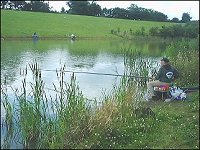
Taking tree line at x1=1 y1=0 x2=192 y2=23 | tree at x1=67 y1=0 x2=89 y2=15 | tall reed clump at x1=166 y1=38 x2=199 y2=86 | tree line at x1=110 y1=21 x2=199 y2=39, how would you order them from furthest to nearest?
tree at x1=67 y1=0 x2=89 y2=15 → tree line at x1=1 y1=0 x2=192 y2=23 → tree line at x1=110 y1=21 x2=199 y2=39 → tall reed clump at x1=166 y1=38 x2=199 y2=86

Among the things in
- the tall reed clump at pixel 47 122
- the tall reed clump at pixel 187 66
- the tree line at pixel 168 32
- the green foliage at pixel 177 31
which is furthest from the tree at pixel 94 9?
the tall reed clump at pixel 47 122

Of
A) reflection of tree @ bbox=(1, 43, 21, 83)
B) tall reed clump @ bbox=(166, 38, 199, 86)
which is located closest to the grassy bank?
tall reed clump @ bbox=(166, 38, 199, 86)

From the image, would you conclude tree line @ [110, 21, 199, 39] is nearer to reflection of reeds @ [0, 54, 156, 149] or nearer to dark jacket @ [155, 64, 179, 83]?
dark jacket @ [155, 64, 179, 83]

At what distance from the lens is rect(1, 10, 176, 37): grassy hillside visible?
229 feet

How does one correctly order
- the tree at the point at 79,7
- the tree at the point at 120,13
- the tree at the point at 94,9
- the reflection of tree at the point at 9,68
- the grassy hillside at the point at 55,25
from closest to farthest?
1. the reflection of tree at the point at 9,68
2. the grassy hillside at the point at 55,25
3. the tree at the point at 79,7
4. the tree at the point at 94,9
5. the tree at the point at 120,13

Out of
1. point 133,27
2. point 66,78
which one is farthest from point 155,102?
point 133,27

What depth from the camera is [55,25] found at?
3201 inches

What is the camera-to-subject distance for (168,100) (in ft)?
45.1

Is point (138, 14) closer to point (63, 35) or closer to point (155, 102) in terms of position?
point (63, 35)

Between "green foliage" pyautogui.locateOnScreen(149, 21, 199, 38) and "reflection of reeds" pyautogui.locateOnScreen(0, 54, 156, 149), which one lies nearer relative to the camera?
"reflection of reeds" pyautogui.locateOnScreen(0, 54, 156, 149)

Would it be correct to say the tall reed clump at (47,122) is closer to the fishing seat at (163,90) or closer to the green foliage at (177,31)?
the fishing seat at (163,90)

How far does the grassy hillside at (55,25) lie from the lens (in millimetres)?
69688

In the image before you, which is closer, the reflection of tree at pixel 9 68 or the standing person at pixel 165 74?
the standing person at pixel 165 74

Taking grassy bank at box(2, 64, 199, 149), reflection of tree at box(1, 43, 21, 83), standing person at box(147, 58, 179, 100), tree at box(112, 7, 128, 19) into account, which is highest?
tree at box(112, 7, 128, 19)
